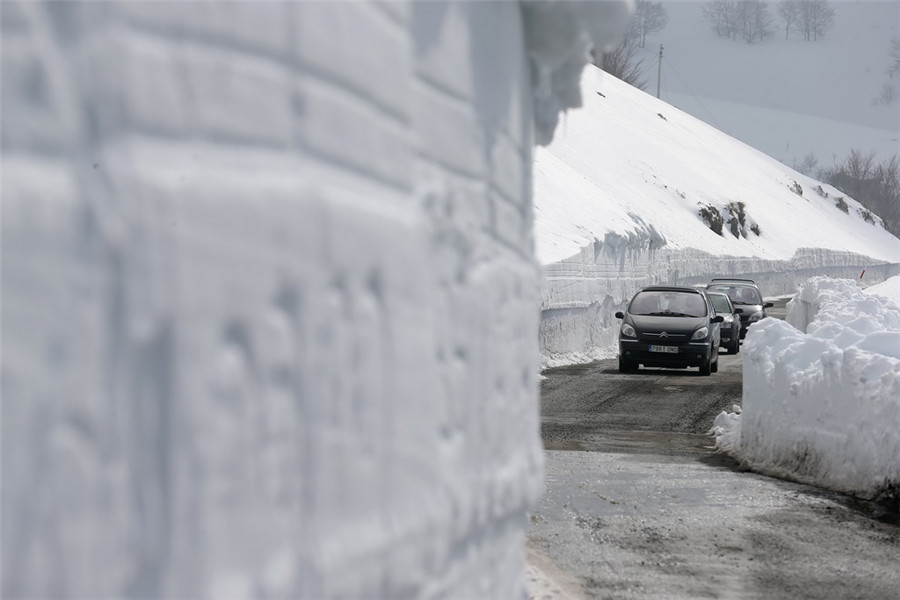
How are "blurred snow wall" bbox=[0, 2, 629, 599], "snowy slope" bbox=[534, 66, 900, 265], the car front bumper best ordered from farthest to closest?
1. "snowy slope" bbox=[534, 66, 900, 265]
2. the car front bumper
3. "blurred snow wall" bbox=[0, 2, 629, 599]

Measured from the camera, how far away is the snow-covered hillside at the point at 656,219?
84.5ft

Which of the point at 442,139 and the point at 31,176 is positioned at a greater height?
the point at 442,139

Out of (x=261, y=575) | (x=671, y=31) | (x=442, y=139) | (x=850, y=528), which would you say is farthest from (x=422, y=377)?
(x=671, y=31)

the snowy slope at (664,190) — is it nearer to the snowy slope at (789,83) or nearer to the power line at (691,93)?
the power line at (691,93)

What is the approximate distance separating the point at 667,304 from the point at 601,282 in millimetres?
7421

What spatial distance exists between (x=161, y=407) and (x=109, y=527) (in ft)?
0.72

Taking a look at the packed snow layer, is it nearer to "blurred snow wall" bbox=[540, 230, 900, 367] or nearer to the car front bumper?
"blurred snow wall" bbox=[540, 230, 900, 367]

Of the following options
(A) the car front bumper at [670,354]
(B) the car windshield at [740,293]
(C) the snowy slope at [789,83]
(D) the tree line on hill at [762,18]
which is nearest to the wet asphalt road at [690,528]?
(A) the car front bumper at [670,354]

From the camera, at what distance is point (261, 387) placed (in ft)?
7.93

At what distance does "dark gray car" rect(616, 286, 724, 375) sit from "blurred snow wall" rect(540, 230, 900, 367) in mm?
2580

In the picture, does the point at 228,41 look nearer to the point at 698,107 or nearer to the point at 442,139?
the point at 442,139

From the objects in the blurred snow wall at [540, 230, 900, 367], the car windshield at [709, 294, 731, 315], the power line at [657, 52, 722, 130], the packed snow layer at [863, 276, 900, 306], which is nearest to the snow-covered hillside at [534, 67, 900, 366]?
the blurred snow wall at [540, 230, 900, 367]

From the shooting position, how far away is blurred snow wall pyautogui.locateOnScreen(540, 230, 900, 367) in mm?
22953

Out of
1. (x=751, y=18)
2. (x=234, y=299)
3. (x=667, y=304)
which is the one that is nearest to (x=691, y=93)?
(x=751, y=18)
